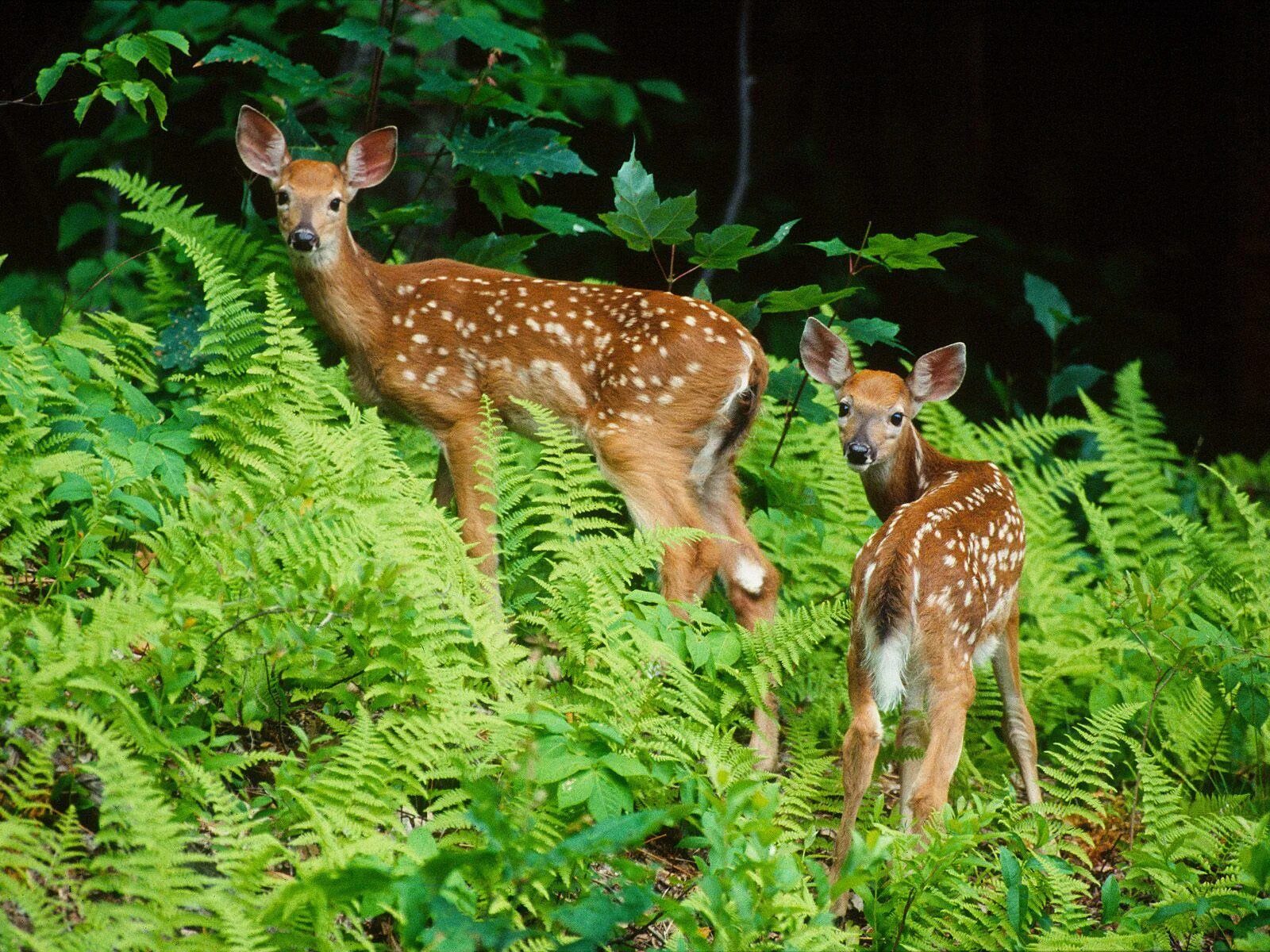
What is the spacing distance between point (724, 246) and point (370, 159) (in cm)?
157

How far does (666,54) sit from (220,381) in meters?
7.10

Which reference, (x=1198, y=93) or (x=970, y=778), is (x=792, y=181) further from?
(x=970, y=778)

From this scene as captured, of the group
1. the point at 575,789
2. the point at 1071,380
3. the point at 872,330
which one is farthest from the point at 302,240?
the point at 1071,380

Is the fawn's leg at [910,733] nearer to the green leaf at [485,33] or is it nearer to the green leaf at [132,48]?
the green leaf at [485,33]

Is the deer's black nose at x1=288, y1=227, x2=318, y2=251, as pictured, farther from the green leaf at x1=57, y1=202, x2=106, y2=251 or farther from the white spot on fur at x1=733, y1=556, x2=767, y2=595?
the green leaf at x1=57, y1=202, x2=106, y2=251

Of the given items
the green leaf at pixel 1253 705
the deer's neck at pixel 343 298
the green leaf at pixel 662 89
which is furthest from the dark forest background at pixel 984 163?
the green leaf at pixel 1253 705

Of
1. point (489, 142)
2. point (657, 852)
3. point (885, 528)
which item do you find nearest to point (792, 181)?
point (489, 142)

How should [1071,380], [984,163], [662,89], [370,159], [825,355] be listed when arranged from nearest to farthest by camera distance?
[825,355], [370,159], [1071,380], [662,89], [984,163]

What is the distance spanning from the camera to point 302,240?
15.9 feet

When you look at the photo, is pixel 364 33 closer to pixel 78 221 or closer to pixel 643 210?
pixel 643 210

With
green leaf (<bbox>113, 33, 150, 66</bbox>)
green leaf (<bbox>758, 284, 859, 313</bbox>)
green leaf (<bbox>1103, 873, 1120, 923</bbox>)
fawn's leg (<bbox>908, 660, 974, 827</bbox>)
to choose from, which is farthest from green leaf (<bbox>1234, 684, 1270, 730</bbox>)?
green leaf (<bbox>113, 33, 150, 66</bbox>)

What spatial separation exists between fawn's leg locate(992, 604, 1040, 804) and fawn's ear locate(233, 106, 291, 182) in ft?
11.0

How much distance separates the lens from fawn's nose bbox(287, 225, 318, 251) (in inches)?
190

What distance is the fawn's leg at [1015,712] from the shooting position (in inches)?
171
